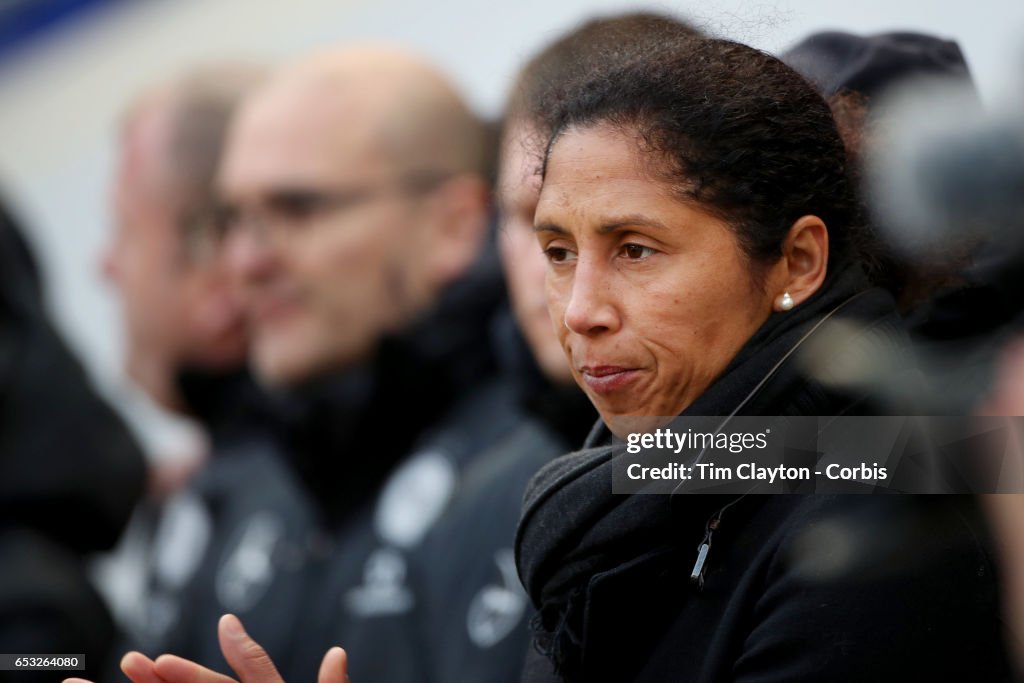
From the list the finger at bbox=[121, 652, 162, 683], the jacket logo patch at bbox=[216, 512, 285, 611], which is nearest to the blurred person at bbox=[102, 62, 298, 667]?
the jacket logo patch at bbox=[216, 512, 285, 611]

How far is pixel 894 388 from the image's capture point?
1.31 meters

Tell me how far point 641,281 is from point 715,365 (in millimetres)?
99

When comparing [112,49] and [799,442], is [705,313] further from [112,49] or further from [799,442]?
[112,49]

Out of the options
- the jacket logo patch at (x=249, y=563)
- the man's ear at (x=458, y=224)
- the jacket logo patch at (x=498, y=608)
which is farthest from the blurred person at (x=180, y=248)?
the jacket logo patch at (x=498, y=608)

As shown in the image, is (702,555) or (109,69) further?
(109,69)

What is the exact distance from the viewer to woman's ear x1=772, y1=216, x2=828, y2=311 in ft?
4.17

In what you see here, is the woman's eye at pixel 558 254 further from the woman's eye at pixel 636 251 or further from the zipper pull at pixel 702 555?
the zipper pull at pixel 702 555

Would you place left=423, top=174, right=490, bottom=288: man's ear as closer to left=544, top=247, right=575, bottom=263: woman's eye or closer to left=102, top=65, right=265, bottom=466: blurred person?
left=102, top=65, right=265, bottom=466: blurred person

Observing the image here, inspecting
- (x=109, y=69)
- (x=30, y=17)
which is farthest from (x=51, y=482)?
(x=30, y=17)

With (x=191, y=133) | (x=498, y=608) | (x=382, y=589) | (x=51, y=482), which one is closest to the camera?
(x=498, y=608)

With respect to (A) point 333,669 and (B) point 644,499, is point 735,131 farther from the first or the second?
(A) point 333,669

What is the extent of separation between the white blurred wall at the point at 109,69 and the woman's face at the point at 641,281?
1859mm

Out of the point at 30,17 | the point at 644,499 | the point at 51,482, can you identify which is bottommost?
the point at 644,499

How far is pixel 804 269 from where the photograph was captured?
1.28 meters
